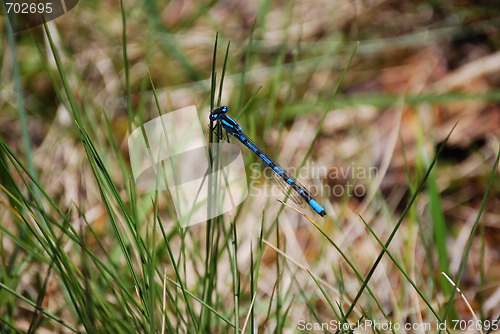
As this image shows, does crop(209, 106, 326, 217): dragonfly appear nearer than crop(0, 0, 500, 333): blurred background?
Yes

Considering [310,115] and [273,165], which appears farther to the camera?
[310,115]

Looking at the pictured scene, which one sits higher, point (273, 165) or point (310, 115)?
point (310, 115)

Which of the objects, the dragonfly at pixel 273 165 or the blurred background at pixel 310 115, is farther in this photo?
the blurred background at pixel 310 115

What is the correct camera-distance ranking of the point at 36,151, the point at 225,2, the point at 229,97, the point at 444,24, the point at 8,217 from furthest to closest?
the point at 225,2 < the point at 444,24 < the point at 229,97 < the point at 36,151 < the point at 8,217

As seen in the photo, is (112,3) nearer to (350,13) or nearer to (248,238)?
(350,13)

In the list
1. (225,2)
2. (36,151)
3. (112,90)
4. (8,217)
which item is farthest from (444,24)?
(8,217)

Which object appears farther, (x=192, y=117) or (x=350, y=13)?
(x=350, y=13)

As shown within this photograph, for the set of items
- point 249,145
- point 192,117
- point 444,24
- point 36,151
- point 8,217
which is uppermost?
point 444,24

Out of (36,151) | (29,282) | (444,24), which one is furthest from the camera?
(444,24)
